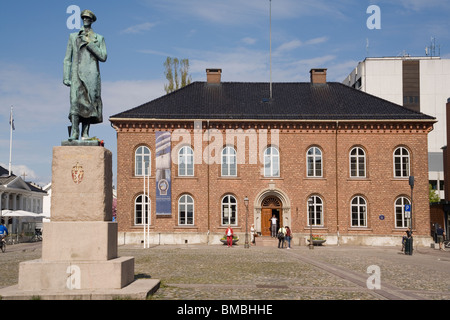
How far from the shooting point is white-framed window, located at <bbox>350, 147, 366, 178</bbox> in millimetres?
38938

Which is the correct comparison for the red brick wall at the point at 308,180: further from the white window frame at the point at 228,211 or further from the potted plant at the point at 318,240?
the potted plant at the point at 318,240

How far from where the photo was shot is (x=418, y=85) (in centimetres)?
7862

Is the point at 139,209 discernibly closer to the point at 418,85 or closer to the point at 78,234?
the point at 78,234

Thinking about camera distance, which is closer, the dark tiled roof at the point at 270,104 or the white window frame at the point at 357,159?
the dark tiled roof at the point at 270,104

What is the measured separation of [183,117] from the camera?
38438 millimetres

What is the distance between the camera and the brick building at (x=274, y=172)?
1502 inches

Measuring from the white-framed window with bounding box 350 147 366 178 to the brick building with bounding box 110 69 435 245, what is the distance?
2.9 inches

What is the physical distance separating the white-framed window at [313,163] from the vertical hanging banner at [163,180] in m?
10.3

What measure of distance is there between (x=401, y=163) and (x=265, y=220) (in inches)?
431

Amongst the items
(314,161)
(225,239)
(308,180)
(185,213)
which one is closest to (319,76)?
(314,161)

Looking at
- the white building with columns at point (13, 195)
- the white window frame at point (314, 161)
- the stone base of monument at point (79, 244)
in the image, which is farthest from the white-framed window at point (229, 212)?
the stone base of monument at point (79, 244)
